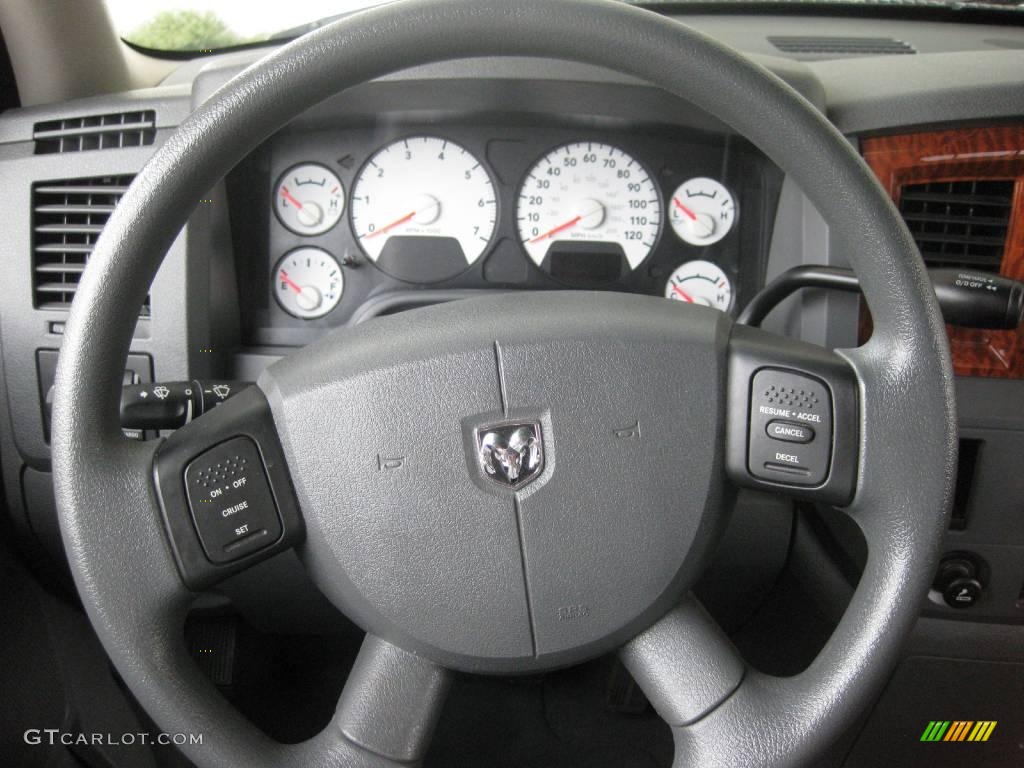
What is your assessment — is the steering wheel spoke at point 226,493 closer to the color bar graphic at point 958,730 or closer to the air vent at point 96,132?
the air vent at point 96,132

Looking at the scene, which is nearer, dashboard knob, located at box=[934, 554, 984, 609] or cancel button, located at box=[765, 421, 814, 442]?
cancel button, located at box=[765, 421, 814, 442]

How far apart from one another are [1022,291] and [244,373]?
3.24 feet

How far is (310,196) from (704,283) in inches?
22.8

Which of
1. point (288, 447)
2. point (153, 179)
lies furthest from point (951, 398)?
point (153, 179)

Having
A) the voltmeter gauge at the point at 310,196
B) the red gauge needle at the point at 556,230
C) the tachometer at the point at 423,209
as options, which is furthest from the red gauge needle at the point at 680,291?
the voltmeter gauge at the point at 310,196

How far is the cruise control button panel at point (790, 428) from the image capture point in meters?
0.79

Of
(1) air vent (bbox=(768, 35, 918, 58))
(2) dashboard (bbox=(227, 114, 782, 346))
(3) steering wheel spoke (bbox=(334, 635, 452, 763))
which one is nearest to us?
(3) steering wheel spoke (bbox=(334, 635, 452, 763))

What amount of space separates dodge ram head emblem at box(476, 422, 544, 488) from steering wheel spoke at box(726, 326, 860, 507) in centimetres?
17

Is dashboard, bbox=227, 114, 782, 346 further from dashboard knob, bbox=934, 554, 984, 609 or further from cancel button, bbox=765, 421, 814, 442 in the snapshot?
cancel button, bbox=765, 421, 814, 442

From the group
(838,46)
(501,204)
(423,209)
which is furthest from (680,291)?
(838,46)

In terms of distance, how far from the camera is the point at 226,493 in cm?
76

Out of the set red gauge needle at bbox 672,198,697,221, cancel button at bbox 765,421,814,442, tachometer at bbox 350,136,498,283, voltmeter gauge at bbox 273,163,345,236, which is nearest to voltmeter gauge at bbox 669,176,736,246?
red gauge needle at bbox 672,198,697,221

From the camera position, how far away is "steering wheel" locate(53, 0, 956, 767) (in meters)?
0.72

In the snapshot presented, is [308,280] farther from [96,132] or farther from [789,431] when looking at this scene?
[789,431]
